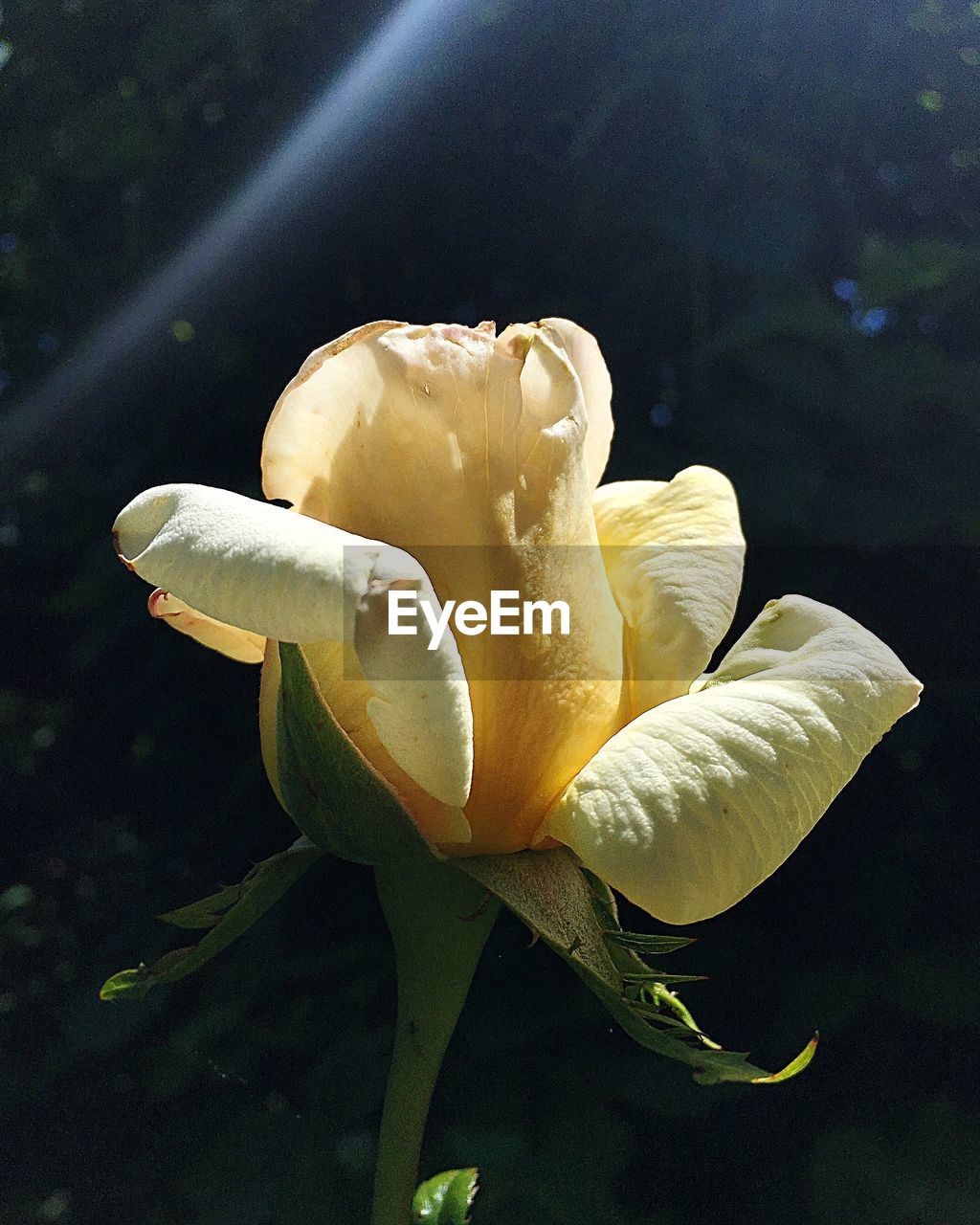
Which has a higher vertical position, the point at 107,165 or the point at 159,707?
the point at 107,165

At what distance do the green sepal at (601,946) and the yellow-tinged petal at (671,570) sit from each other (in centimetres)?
7

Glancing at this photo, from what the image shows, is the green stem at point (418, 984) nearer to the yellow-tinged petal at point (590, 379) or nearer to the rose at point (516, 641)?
the rose at point (516, 641)

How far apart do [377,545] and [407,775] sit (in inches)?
3.2

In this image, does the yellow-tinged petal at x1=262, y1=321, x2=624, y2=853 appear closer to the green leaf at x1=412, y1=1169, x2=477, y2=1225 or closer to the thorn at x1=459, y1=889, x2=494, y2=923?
the thorn at x1=459, y1=889, x2=494, y2=923

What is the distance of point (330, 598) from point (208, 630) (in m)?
0.16

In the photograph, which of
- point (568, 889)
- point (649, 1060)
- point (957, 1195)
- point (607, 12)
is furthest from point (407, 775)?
point (607, 12)

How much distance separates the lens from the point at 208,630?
1.34 ft

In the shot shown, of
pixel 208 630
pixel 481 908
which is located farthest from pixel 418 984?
pixel 208 630

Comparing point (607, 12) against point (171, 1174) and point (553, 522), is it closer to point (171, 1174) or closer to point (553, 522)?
point (553, 522)

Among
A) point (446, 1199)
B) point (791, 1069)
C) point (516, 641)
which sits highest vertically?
point (516, 641)

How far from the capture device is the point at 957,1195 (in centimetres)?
79

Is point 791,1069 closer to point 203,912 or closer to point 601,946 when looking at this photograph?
point 601,946

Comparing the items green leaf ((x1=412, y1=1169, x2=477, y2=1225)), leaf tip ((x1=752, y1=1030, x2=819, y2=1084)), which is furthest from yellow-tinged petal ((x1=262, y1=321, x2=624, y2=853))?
green leaf ((x1=412, y1=1169, x2=477, y2=1225))

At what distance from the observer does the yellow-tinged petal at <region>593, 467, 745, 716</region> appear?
1.23ft
